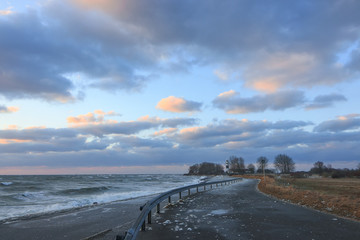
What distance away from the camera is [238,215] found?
10414 mm

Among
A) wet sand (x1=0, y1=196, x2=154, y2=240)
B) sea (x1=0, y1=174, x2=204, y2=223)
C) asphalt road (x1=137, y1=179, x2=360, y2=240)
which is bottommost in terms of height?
sea (x1=0, y1=174, x2=204, y2=223)

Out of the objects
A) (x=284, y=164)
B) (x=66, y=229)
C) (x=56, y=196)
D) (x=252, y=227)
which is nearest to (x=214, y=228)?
(x=252, y=227)

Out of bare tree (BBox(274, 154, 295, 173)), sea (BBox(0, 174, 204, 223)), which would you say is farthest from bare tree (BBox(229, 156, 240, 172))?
sea (BBox(0, 174, 204, 223))

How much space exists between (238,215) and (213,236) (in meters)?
3.75

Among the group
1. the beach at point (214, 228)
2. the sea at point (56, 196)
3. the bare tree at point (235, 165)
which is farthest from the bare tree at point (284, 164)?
the beach at point (214, 228)

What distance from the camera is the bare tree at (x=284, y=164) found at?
146875 mm

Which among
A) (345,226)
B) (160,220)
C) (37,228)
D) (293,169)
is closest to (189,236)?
(160,220)

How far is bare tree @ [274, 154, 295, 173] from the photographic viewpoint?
482 ft

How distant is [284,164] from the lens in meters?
148

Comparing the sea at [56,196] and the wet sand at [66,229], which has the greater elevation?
the wet sand at [66,229]

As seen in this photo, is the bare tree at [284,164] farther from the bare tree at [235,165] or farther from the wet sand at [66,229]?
the wet sand at [66,229]

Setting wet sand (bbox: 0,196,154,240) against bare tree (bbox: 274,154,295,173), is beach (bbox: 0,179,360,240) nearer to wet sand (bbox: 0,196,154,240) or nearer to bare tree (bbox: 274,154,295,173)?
wet sand (bbox: 0,196,154,240)

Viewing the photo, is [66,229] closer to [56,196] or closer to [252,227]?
[252,227]

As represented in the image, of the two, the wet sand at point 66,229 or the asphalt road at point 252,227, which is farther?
the wet sand at point 66,229
